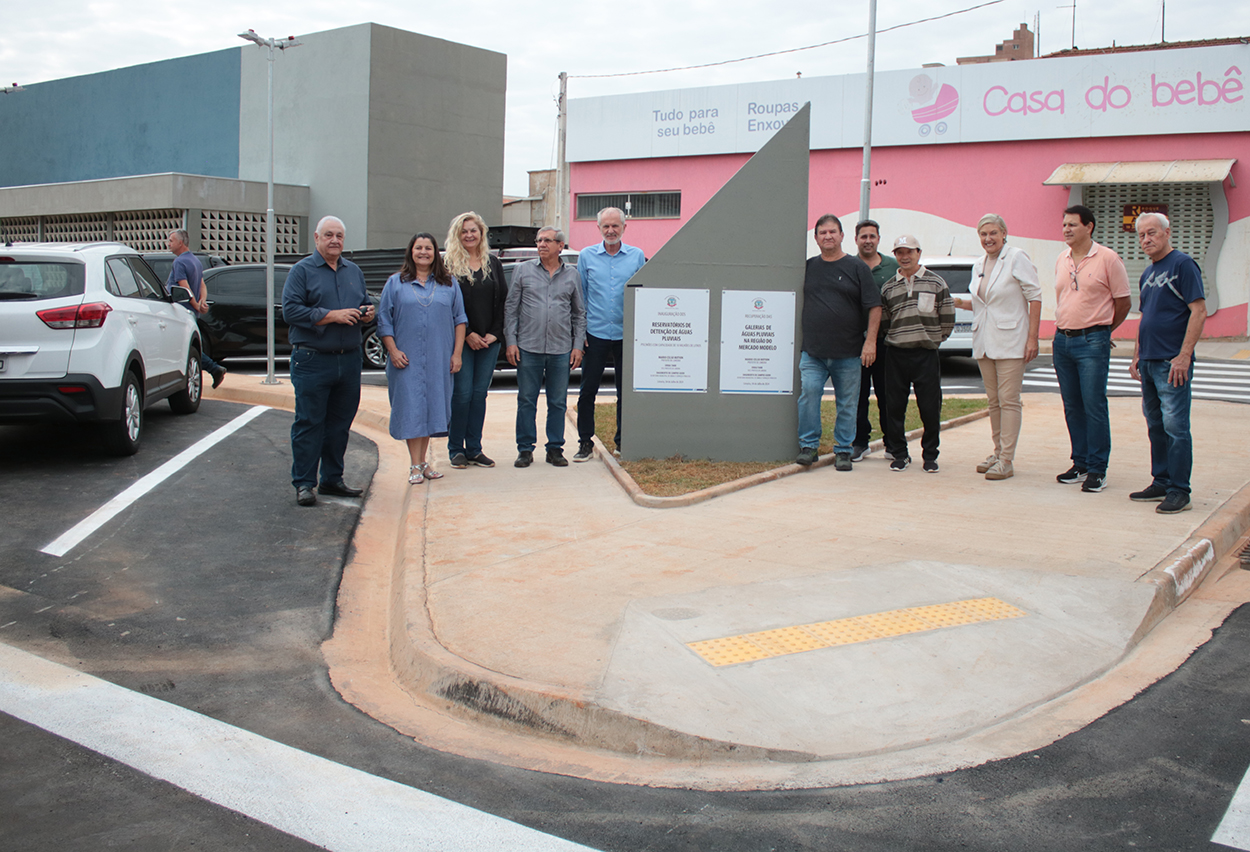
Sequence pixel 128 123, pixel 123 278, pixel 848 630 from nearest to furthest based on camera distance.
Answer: pixel 848 630 → pixel 123 278 → pixel 128 123

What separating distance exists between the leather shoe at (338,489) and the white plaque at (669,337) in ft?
7.67

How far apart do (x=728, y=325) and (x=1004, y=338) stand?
2085 millimetres

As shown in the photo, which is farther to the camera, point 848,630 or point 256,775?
point 848,630

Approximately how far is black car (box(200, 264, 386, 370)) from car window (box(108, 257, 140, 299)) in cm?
640

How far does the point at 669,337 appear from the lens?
8.38 meters

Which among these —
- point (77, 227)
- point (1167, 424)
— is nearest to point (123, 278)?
point (1167, 424)

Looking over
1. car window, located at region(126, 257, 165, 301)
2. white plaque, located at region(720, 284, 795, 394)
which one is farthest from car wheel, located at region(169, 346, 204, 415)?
white plaque, located at region(720, 284, 795, 394)

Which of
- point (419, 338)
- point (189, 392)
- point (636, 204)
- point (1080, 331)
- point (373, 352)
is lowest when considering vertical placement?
point (189, 392)

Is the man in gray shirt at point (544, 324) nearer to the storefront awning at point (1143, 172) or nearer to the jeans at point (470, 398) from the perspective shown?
the jeans at point (470, 398)

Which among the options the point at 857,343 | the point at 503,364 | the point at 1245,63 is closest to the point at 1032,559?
the point at 857,343

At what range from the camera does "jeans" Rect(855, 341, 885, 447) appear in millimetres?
8742

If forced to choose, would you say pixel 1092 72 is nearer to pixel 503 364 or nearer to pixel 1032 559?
pixel 503 364

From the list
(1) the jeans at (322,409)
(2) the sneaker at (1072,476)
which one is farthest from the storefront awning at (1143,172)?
(1) the jeans at (322,409)

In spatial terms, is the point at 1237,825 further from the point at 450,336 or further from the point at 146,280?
the point at 146,280
